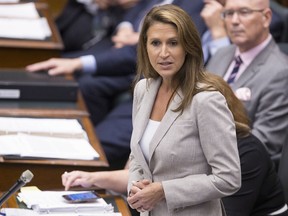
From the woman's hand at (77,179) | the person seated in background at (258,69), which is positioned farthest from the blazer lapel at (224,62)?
the woman's hand at (77,179)

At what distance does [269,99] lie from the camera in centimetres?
318

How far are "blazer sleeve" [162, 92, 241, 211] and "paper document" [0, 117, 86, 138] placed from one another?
0.90 meters

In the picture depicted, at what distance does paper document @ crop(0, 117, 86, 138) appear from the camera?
2.89 m

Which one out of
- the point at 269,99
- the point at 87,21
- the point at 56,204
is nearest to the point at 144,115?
the point at 56,204

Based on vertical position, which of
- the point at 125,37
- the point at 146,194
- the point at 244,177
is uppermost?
the point at 146,194

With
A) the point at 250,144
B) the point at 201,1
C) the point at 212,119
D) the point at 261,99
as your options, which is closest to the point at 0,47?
the point at 201,1

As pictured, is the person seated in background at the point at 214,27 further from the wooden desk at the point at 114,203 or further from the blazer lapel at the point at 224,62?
the wooden desk at the point at 114,203

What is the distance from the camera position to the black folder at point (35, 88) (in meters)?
3.29

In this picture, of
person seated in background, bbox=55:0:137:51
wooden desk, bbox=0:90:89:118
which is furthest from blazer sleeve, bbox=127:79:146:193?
person seated in background, bbox=55:0:137:51

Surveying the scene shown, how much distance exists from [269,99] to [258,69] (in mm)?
142

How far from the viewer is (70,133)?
2.92 m

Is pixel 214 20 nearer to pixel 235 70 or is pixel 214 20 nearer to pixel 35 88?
pixel 235 70

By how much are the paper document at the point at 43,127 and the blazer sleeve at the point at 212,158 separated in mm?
896

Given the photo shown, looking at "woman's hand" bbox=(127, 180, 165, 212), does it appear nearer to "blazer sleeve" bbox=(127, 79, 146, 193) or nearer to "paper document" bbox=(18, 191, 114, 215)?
"blazer sleeve" bbox=(127, 79, 146, 193)
